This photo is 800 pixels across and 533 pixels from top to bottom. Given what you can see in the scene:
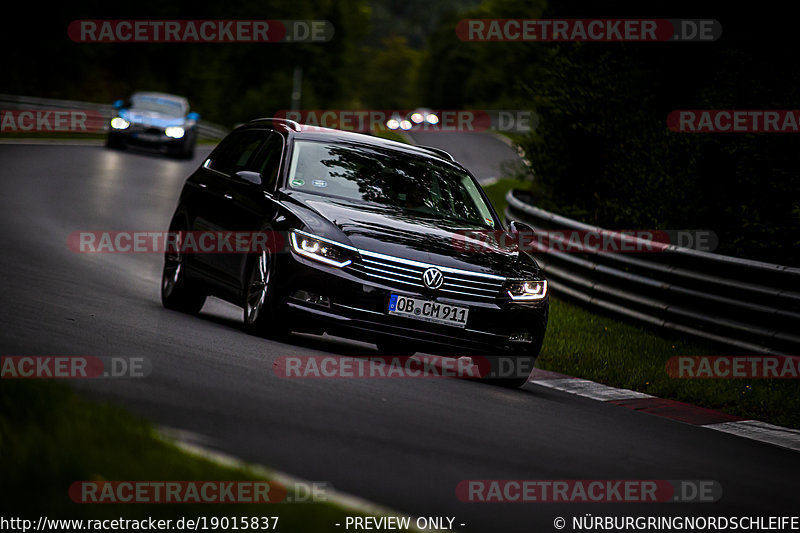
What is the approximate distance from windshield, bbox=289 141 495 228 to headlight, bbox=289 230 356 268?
95 cm

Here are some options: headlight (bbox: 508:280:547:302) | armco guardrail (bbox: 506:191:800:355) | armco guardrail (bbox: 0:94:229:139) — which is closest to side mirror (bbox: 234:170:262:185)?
headlight (bbox: 508:280:547:302)

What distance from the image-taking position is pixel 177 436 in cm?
557

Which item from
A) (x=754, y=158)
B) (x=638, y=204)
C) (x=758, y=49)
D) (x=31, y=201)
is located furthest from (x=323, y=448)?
(x=31, y=201)

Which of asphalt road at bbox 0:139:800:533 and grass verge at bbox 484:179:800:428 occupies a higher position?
asphalt road at bbox 0:139:800:533

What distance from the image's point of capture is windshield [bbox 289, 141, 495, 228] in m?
10.1

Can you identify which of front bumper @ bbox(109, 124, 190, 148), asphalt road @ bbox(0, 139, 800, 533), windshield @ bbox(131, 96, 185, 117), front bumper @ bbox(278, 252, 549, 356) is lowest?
asphalt road @ bbox(0, 139, 800, 533)

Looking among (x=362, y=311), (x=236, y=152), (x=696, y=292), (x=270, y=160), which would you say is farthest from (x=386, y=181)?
(x=696, y=292)

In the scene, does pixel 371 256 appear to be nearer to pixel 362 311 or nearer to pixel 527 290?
pixel 362 311

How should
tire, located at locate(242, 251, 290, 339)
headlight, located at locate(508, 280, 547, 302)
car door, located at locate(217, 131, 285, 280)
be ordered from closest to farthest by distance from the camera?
tire, located at locate(242, 251, 290, 339) < headlight, located at locate(508, 280, 547, 302) < car door, located at locate(217, 131, 285, 280)

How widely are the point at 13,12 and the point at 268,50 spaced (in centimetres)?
5636

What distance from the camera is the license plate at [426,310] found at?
29.7 ft

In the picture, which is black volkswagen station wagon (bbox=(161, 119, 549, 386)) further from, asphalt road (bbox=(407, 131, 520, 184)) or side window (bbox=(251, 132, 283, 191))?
asphalt road (bbox=(407, 131, 520, 184))

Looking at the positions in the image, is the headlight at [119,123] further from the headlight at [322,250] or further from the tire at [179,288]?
the headlight at [322,250]

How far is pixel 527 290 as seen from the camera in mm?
9531
